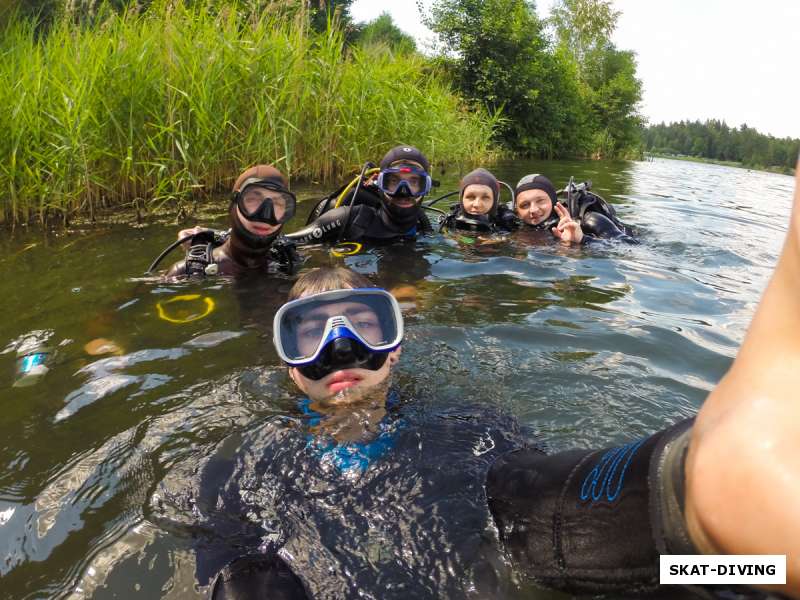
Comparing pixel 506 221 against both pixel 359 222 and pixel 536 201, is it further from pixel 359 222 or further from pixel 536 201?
pixel 359 222

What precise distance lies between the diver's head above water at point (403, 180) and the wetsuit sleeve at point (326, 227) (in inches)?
16.1

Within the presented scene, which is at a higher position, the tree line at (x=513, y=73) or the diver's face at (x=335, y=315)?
the tree line at (x=513, y=73)

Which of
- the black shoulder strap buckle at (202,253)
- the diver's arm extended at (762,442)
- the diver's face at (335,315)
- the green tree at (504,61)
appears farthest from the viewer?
the green tree at (504,61)

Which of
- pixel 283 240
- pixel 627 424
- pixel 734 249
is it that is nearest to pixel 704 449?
pixel 627 424

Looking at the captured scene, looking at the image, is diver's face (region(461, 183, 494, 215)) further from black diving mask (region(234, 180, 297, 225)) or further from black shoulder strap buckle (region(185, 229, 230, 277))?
black shoulder strap buckle (region(185, 229, 230, 277))

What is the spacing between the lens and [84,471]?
1.92m

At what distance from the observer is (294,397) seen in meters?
2.48

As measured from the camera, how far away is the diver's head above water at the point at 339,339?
205cm

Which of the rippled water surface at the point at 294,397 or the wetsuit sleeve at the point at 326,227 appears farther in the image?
the wetsuit sleeve at the point at 326,227

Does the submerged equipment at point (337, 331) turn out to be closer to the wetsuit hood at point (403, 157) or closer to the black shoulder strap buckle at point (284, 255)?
the black shoulder strap buckle at point (284, 255)

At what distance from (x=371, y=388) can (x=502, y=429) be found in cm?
56

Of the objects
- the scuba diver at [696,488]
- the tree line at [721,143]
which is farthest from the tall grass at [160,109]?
the tree line at [721,143]

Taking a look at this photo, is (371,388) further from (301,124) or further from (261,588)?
(301,124)

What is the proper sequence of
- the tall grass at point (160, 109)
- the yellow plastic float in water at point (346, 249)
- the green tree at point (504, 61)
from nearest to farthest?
the tall grass at point (160, 109)
the yellow plastic float in water at point (346, 249)
the green tree at point (504, 61)
